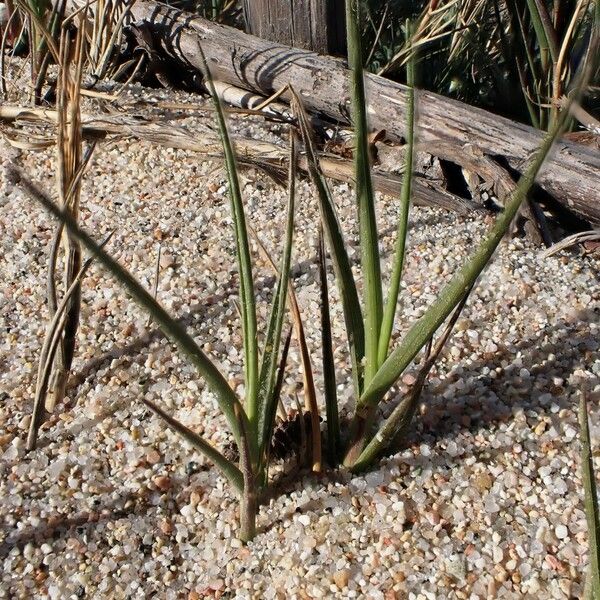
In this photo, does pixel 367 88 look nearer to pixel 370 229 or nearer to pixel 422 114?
pixel 422 114

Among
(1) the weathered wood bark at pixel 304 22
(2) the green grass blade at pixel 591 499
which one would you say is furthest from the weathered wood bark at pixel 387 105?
(2) the green grass blade at pixel 591 499

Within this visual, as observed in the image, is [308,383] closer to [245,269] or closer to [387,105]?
[245,269]

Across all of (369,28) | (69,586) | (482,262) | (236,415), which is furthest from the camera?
(369,28)

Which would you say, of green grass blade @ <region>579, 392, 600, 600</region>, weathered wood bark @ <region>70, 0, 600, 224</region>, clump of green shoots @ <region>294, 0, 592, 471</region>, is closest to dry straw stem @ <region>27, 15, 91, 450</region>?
clump of green shoots @ <region>294, 0, 592, 471</region>

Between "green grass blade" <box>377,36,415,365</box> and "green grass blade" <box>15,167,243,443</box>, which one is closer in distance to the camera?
"green grass blade" <box>15,167,243,443</box>

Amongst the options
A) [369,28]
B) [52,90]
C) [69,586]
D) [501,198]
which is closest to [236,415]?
[69,586]

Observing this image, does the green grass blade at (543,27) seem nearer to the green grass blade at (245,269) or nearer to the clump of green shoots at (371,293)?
the clump of green shoots at (371,293)

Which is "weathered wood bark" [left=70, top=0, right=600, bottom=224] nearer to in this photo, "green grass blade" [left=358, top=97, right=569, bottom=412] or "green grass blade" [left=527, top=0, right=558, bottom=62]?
"green grass blade" [left=527, top=0, right=558, bottom=62]
